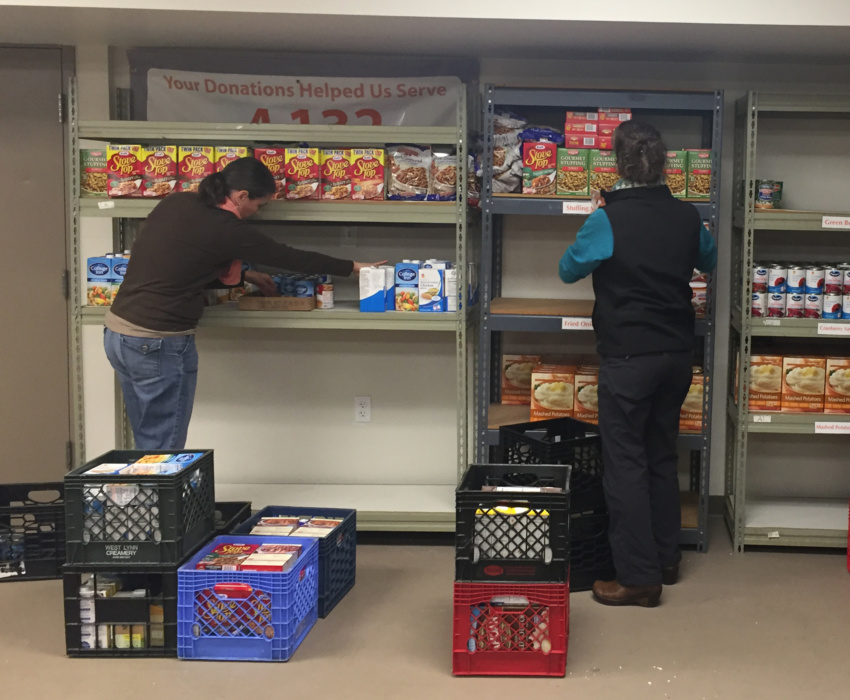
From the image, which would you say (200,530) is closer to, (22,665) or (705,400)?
(22,665)

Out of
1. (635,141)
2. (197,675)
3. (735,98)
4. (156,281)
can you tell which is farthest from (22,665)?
(735,98)

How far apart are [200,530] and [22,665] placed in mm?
748

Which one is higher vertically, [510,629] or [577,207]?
[577,207]

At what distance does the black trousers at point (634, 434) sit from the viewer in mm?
3729

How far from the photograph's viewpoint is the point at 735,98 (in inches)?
191

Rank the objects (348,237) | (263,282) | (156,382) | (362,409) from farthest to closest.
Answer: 1. (362,409)
2. (348,237)
3. (263,282)
4. (156,382)

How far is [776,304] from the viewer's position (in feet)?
14.5

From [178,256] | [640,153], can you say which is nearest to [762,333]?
[640,153]

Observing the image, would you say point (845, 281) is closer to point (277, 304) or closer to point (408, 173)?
point (408, 173)

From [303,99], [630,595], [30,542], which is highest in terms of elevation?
[303,99]

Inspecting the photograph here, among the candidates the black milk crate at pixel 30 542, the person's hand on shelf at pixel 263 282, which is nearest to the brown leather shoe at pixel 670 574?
the person's hand on shelf at pixel 263 282

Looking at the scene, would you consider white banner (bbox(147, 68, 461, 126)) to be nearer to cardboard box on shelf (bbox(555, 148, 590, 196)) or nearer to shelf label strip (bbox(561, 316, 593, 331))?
cardboard box on shelf (bbox(555, 148, 590, 196))

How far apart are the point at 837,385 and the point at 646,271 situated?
1.36 meters

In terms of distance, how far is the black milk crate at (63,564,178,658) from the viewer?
3.37 meters
